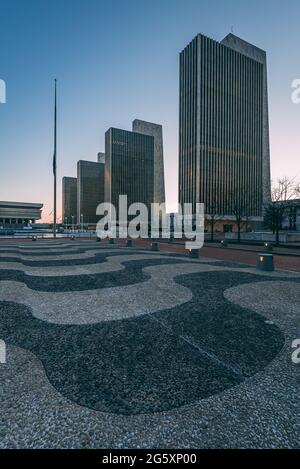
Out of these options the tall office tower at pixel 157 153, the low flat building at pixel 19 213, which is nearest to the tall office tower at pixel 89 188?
the low flat building at pixel 19 213

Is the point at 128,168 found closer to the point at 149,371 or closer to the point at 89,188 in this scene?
the point at 89,188

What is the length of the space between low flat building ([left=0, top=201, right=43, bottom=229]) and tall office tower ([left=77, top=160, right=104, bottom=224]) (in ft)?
136

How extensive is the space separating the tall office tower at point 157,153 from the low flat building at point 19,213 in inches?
2828

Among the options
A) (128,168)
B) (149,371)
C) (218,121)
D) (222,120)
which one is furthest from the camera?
(128,168)

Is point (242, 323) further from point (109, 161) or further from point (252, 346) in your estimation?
point (109, 161)

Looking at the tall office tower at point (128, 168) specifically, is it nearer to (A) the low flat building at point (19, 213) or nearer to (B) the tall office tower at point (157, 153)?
(B) the tall office tower at point (157, 153)

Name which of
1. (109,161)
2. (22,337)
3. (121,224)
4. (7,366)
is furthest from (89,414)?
(109,161)

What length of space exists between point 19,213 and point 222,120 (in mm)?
112283

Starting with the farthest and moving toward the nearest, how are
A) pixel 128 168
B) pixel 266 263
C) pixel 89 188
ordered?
pixel 89 188
pixel 128 168
pixel 266 263

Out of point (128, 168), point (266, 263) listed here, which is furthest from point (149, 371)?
point (128, 168)

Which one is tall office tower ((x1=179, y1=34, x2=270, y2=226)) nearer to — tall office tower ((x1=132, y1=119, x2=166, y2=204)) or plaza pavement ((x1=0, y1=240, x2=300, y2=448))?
tall office tower ((x1=132, y1=119, x2=166, y2=204))

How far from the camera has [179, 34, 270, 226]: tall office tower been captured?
317 ft

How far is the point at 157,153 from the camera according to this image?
166 metres

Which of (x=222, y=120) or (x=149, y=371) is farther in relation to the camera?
(x=222, y=120)
